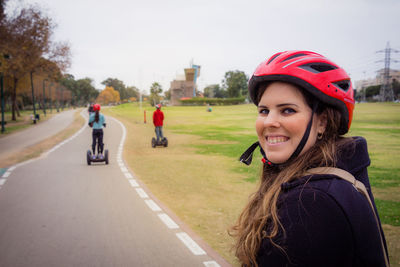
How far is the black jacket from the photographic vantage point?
4.21ft

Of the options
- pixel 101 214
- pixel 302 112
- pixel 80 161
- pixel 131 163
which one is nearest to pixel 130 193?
pixel 101 214

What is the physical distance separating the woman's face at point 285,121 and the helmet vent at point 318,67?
12 cm

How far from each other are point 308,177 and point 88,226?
17.7ft

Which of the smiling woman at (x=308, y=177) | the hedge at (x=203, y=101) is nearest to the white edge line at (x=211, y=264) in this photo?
the smiling woman at (x=308, y=177)

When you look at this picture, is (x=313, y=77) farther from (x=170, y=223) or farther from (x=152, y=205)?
(x=152, y=205)

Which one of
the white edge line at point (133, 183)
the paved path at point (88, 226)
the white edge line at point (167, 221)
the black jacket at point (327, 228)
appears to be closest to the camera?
the black jacket at point (327, 228)

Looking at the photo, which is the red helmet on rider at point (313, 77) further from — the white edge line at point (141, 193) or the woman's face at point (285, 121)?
the white edge line at point (141, 193)

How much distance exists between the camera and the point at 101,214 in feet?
22.1

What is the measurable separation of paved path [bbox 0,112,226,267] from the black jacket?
3.44m

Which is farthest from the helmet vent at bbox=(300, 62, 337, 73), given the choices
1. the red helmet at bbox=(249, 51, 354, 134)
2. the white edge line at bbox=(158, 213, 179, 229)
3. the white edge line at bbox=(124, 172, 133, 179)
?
the white edge line at bbox=(124, 172, 133, 179)

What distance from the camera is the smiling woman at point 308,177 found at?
4.26 ft

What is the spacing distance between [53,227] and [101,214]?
95 centimetres

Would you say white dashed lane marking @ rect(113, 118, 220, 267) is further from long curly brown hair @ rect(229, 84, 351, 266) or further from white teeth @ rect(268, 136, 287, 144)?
white teeth @ rect(268, 136, 287, 144)

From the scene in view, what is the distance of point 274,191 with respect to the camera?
1.55m
